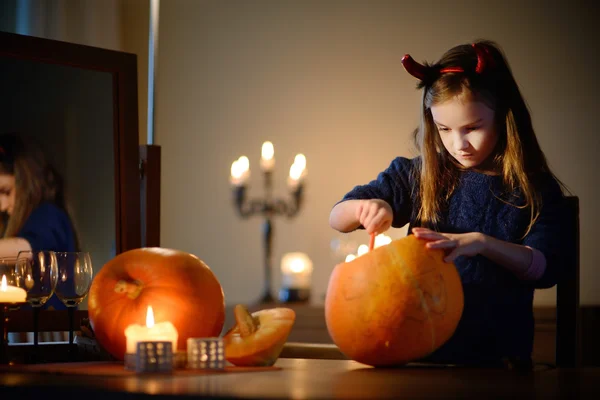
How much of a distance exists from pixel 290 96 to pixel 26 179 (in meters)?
2.92

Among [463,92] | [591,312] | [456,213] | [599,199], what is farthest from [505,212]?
[599,199]

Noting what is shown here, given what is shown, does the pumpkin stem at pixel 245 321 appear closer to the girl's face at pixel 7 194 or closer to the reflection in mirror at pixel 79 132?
the reflection in mirror at pixel 79 132

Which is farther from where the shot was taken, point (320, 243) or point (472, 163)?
point (320, 243)

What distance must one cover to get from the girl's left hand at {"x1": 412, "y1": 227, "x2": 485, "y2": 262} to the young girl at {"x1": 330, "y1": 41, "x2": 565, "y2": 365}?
0.12 metres

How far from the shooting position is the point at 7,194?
4.61ft

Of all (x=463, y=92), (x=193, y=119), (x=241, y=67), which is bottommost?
(x=463, y=92)

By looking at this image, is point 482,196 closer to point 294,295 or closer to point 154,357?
point 154,357

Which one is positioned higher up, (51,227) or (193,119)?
(193,119)

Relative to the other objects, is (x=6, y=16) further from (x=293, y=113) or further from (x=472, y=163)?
(x=472, y=163)

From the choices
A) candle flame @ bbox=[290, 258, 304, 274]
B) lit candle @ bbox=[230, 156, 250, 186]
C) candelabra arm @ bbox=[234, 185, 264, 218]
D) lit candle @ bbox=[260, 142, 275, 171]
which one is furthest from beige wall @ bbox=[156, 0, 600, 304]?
lit candle @ bbox=[230, 156, 250, 186]

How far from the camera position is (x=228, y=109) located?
4312mm

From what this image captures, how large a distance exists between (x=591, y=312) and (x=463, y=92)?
88.7 inches

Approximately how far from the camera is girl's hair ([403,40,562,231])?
1.29 metres

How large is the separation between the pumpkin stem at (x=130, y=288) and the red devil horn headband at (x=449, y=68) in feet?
1.87
